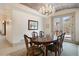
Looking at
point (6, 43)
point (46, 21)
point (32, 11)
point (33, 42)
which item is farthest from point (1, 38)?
point (46, 21)

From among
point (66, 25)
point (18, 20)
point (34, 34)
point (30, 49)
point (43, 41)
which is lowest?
point (30, 49)

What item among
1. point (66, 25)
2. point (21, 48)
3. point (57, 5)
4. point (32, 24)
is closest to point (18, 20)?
point (32, 24)

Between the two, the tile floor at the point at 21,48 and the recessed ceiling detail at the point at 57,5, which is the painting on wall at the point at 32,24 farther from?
the tile floor at the point at 21,48

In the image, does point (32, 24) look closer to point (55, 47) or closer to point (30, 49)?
point (30, 49)

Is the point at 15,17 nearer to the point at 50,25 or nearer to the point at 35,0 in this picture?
the point at 35,0

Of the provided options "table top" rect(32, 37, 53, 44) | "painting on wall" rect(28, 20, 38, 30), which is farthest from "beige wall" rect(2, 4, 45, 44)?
"table top" rect(32, 37, 53, 44)

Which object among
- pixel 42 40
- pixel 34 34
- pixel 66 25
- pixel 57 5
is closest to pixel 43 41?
pixel 42 40

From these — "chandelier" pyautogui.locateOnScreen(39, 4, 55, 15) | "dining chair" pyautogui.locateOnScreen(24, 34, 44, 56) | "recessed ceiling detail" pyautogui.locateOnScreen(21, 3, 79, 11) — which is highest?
"recessed ceiling detail" pyautogui.locateOnScreen(21, 3, 79, 11)

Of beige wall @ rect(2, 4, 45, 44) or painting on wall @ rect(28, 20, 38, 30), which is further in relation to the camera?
painting on wall @ rect(28, 20, 38, 30)

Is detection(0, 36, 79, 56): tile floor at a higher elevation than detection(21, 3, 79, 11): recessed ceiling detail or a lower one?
lower

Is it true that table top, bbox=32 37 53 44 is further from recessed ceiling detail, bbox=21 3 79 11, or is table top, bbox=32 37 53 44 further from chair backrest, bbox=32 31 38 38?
recessed ceiling detail, bbox=21 3 79 11

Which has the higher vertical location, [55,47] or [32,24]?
[32,24]

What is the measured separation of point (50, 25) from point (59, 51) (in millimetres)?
557

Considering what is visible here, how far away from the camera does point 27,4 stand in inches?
75.7
